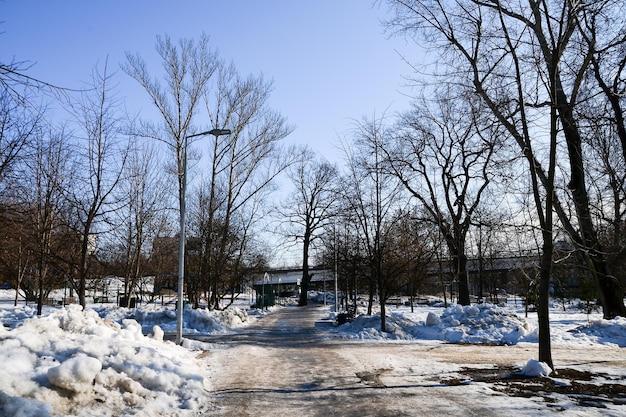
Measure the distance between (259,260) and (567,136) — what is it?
72.6ft

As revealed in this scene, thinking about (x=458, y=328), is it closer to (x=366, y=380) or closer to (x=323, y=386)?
(x=366, y=380)

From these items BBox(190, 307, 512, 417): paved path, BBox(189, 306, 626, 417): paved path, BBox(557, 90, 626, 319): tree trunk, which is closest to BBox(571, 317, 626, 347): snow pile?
BBox(557, 90, 626, 319): tree trunk

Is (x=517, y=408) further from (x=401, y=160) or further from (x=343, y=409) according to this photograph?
(x=401, y=160)

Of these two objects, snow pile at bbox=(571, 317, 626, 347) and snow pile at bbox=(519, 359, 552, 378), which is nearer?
snow pile at bbox=(519, 359, 552, 378)

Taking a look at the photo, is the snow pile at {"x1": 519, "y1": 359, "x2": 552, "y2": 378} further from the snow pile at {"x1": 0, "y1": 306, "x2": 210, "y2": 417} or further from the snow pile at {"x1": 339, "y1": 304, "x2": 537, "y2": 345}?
the snow pile at {"x1": 339, "y1": 304, "x2": 537, "y2": 345}

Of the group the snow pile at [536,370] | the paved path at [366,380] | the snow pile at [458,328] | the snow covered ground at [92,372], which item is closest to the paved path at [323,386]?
the paved path at [366,380]

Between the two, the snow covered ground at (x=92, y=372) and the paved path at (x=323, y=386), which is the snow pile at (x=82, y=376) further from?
the paved path at (x=323, y=386)

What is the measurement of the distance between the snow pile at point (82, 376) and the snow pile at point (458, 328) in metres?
12.0

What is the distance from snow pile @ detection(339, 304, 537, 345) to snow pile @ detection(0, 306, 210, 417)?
471 inches

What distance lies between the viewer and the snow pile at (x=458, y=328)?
17812 millimetres

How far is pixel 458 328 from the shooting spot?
19094 mm

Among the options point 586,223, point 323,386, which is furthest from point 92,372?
point 586,223

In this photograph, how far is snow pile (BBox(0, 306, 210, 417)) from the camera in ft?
18.0

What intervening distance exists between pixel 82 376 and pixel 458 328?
53.2 ft
